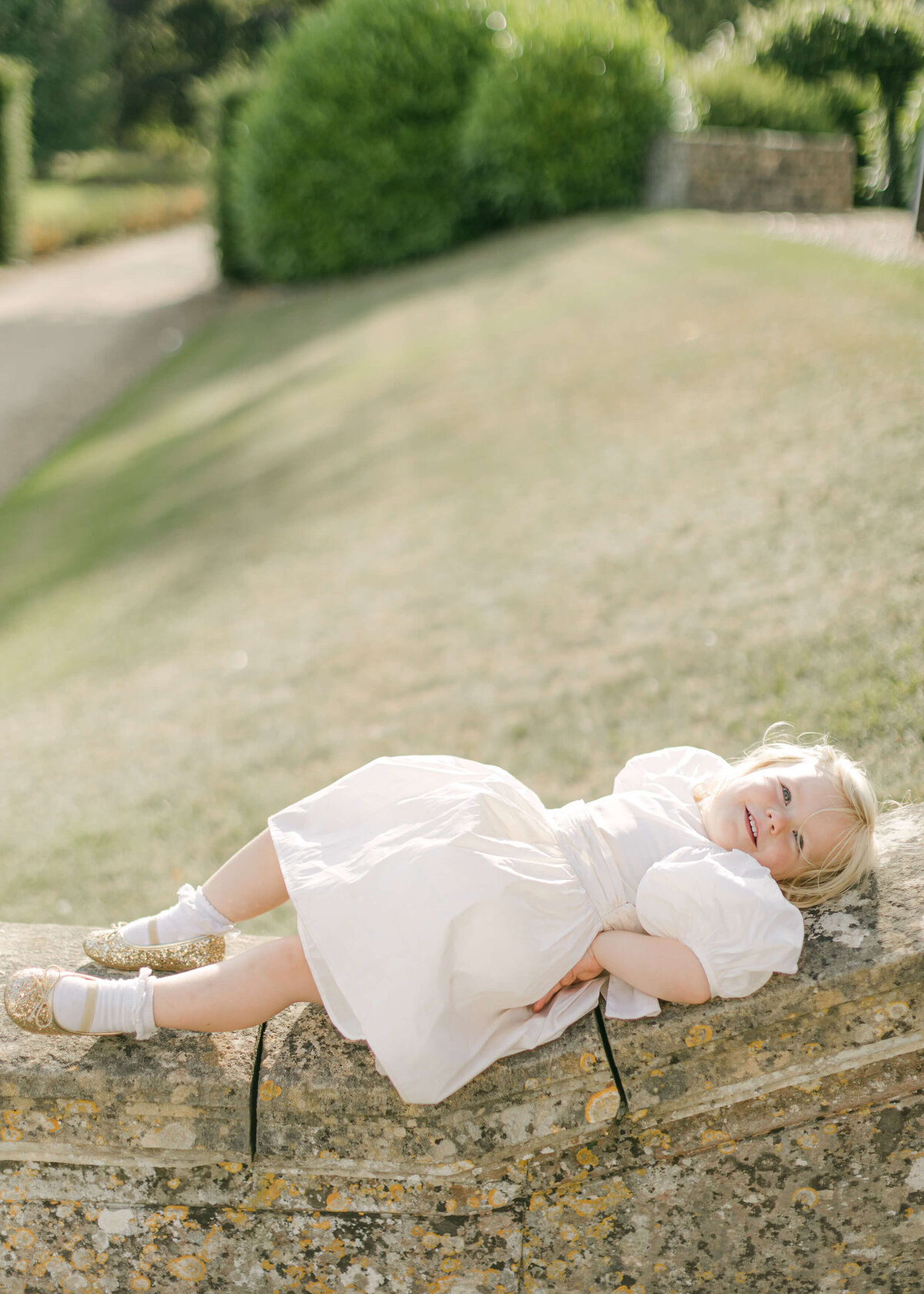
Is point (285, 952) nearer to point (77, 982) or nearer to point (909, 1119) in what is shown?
point (77, 982)

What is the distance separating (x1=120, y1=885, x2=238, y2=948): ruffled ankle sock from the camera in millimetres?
2094

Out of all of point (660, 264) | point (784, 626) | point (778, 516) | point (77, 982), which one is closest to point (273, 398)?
point (660, 264)

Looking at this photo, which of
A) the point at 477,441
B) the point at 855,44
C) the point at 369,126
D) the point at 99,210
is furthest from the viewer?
the point at 99,210

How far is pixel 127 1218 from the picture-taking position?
5.84 feet

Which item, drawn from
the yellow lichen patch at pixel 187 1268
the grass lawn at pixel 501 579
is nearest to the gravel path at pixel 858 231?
the grass lawn at pixel 501 579

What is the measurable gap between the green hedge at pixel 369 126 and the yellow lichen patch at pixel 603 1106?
1487 cm

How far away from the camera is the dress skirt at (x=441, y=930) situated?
1678 millimetres

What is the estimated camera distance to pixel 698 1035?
5.44 ft

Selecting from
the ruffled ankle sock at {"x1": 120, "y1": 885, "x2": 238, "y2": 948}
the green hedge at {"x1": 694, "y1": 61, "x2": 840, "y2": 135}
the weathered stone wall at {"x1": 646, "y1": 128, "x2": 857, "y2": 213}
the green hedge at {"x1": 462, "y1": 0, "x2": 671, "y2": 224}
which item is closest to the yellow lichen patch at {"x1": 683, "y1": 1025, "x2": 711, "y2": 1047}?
the ruffled ankle sock at {"x1": 120, "y1": 885, "x2": 238, "y2": 948}

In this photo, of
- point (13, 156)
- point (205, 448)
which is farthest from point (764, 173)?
point (13, 156)

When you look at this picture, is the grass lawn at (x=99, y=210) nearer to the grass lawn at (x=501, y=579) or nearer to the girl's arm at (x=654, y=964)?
the grass lawn at (x=501, y=579)

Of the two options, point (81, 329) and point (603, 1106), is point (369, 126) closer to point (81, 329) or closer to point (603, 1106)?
point (81, 329)

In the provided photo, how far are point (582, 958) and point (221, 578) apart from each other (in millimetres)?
4452

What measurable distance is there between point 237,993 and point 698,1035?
2.62 ft
